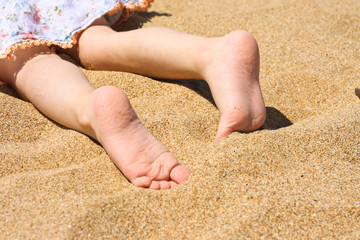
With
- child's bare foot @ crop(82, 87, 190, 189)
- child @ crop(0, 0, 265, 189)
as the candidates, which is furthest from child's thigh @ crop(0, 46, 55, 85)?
child's bare foot @ crop(82, 87, 190, 189)

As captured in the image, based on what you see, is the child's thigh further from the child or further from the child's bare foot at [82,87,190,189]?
the child's bare foot at [82,87,190,189]

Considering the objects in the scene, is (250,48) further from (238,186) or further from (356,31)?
(356,31)

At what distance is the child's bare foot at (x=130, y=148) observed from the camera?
1327 millimetres

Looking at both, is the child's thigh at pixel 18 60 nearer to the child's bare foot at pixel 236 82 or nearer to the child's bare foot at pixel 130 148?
the child's bare foot at pixel 130 148

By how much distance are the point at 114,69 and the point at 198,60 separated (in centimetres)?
46

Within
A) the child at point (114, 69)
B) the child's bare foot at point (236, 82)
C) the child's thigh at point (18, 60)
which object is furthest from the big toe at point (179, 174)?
the child's thigh at point (18, 60)

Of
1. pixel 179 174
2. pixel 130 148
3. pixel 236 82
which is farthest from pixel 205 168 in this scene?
pixel 236 82

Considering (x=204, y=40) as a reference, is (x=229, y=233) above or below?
below

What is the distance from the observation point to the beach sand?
3.78ft

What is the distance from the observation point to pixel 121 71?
194 cm

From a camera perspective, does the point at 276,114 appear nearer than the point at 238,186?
No

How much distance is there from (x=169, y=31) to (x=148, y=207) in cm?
84

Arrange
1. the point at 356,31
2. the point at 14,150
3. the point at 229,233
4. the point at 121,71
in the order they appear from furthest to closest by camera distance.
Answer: the point at 356,31
the point at 121,71
the point at 14,150
the point at 229,233

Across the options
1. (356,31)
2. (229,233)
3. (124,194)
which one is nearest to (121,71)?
(124,194)
